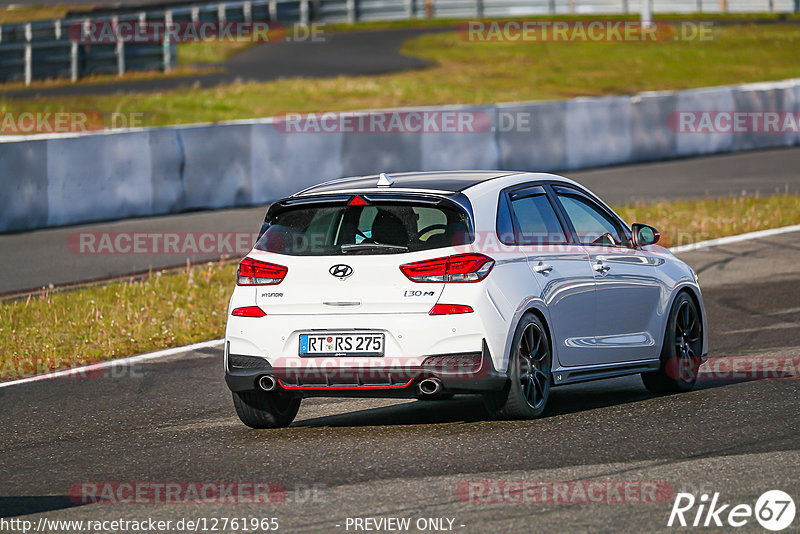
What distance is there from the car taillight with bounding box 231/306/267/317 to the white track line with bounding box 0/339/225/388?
115 inches

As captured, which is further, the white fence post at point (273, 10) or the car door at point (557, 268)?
the white fence post at point (273, 10)

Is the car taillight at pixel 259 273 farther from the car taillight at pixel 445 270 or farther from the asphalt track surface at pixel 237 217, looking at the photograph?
the asphalt track surface at pixel 237 217

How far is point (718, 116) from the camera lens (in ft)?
90.1

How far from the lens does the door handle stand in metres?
9.16

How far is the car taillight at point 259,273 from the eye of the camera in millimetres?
8297

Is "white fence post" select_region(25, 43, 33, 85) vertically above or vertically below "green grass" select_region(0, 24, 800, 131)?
above

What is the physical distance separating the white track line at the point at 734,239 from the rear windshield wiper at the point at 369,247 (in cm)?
906

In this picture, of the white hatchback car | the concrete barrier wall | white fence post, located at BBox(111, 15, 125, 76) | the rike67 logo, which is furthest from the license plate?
white fence post, located at BBox(111, 15, 125, 76)

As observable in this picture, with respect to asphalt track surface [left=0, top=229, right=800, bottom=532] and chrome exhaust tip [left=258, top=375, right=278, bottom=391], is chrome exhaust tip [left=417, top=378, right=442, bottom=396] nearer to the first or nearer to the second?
asphalt track surface [left=0, top=229, right=800, bottom=532]

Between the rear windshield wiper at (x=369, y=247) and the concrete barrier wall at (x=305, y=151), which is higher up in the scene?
the rear windshield wiper at (x=369, y=247)

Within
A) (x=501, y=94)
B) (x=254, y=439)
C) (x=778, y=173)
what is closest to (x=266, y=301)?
(x=254, y=439)

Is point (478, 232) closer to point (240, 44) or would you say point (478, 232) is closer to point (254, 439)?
point (254, 439)

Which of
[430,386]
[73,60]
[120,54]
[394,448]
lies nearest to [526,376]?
[430,386]

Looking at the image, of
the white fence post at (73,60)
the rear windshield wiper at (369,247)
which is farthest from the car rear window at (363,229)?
the white fence post at (73,60)
